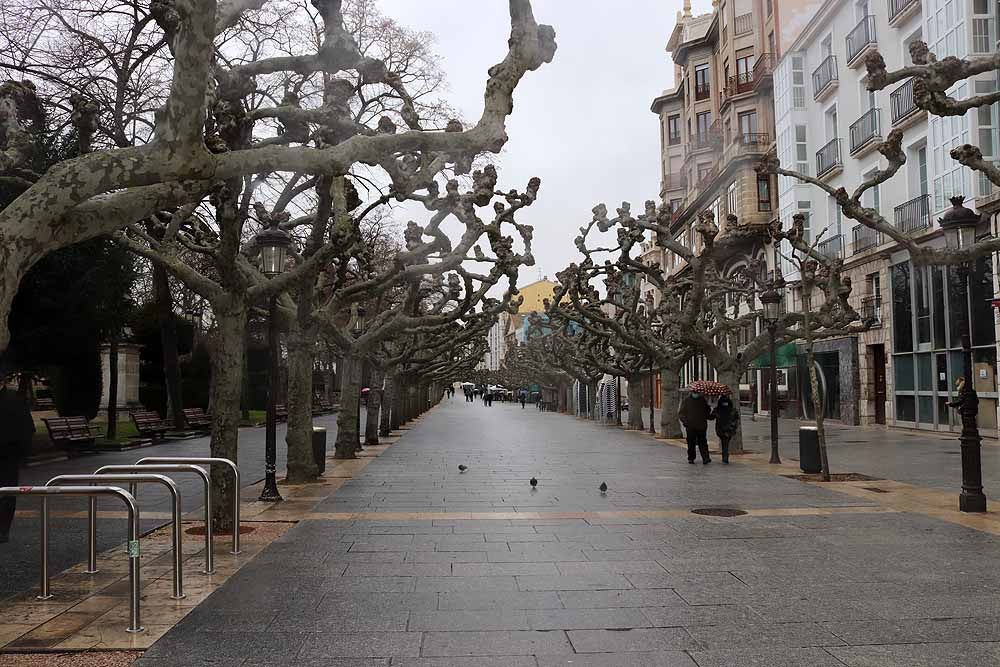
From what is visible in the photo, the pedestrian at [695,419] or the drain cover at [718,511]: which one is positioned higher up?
the pedestrian at [695,419]

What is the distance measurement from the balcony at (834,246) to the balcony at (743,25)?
1656 centimetres

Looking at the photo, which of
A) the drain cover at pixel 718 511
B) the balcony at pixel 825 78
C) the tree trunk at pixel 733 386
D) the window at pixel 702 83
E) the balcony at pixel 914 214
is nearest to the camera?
the drain cover at pixel 718 511

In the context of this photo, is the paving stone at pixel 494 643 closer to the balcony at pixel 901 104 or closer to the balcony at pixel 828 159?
the balcony at pixel 901 104

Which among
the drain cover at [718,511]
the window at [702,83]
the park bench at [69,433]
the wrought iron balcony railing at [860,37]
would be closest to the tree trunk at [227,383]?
the drain cover at [718,511]

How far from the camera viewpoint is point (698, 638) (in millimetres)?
5430

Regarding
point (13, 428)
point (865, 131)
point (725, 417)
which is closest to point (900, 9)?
point (865, 131)

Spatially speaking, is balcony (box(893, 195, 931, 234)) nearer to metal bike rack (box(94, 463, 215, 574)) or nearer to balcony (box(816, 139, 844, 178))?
balcony (box(816, 139, 844, 178))

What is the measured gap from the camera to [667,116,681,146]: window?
59906 millimetres

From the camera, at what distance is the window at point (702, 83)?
51156 mm

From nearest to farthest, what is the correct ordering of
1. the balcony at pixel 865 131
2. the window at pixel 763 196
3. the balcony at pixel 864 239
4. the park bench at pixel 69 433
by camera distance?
the park bench at pixel 69 433 < the balcony at pixel 865 131 < the balcony at pixel 864 239 < the window at pixel 763 196

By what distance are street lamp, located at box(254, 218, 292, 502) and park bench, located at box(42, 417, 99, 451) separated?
29.5 feet

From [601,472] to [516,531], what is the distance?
6.91 m

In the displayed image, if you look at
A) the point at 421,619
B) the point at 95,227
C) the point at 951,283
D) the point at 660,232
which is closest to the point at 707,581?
the point at 421,619

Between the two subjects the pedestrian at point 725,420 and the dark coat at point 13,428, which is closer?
the dark coat at point 13,428
